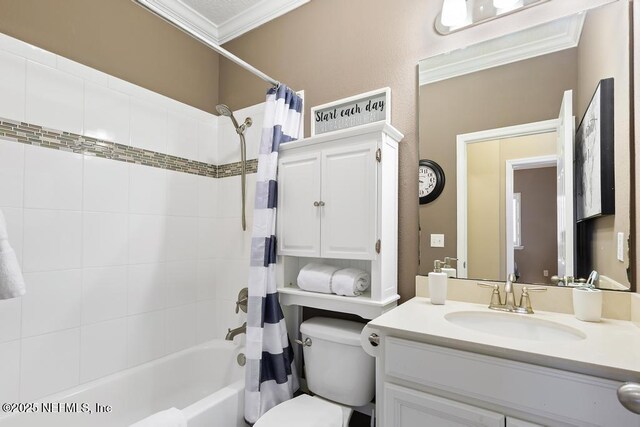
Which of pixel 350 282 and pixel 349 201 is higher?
pixel 349 201

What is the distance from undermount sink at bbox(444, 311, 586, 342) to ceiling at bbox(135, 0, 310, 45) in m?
1.97

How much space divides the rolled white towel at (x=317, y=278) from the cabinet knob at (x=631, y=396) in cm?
103

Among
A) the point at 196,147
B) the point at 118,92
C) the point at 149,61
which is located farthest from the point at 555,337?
the point at 149,61

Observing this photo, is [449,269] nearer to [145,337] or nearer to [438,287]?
[438,287]

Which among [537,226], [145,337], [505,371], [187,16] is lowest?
[145,337]

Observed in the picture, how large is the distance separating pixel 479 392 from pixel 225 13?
2.52 metres

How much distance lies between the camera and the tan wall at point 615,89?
1.10 meters

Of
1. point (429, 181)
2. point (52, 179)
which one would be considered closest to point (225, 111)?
point (52, 179)

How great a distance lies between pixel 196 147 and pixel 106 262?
3.03ft

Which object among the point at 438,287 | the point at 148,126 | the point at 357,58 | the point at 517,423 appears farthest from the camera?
the point at 148,126

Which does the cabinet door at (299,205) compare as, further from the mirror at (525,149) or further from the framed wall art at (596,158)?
the framed wall art at (596,158)

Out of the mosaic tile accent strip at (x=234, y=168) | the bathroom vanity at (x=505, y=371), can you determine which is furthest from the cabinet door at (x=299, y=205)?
the bathroom vanity at (x=505, y=371)

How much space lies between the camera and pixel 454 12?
144 cm

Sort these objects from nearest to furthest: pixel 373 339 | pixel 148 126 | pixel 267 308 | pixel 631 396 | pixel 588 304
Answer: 1. pixel 631 396
2. pixel 588 304
3. pixel 373 339
4. pixel 267 308
5. pixel 148 126
